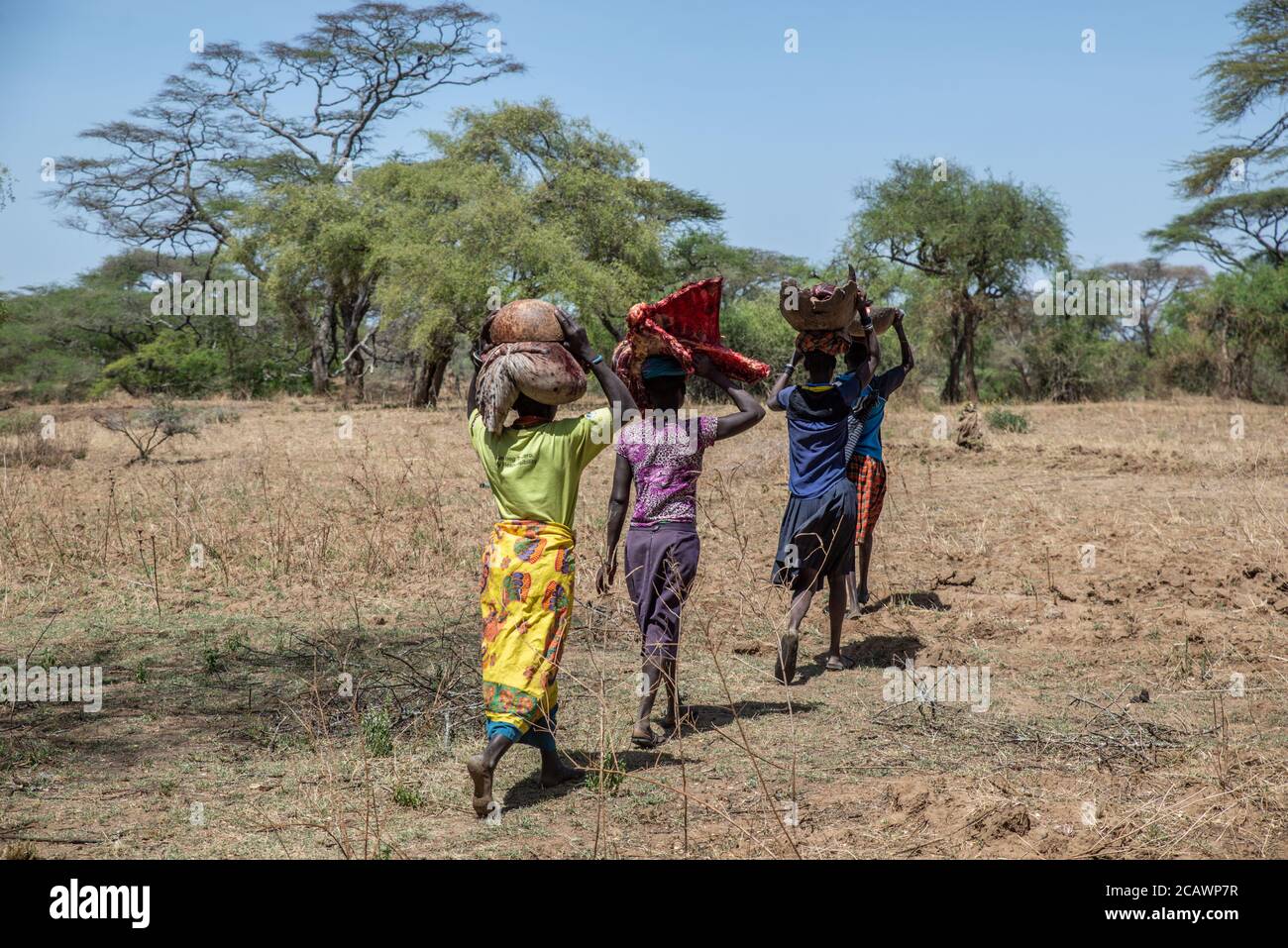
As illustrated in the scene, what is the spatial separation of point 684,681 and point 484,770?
1.96 meters

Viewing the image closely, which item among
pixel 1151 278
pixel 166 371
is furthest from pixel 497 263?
pixel 1151 278

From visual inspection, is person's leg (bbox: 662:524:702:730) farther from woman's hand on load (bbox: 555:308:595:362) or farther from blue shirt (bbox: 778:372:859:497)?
blue shirt (bbox: 778:372:859:497)

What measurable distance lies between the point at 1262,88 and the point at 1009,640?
20519 millimetres

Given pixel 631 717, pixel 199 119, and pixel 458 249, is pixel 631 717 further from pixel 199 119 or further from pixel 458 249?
pixel 199 119

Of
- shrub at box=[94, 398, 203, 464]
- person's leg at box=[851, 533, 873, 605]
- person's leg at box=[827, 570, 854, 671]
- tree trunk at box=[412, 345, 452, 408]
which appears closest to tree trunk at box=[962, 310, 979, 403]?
tree trunk at box=[412, 345, 452, 408]

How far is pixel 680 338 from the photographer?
14.7 feet

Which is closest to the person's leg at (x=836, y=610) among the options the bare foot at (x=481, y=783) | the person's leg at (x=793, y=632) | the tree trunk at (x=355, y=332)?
the person's leg at (x=793, y=632)

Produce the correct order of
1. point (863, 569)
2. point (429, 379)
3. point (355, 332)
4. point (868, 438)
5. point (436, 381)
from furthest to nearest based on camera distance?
1. point (355, 332)
2. point (436, 381)
3. point (429, 379)
4. point (863, 569)
5. point (868, 438)

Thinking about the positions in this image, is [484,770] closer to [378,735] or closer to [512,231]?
[378,735]

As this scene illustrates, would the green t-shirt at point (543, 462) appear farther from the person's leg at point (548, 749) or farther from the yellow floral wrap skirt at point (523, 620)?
the person's leg at point (548, 749)

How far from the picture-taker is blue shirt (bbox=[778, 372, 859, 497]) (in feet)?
17.4

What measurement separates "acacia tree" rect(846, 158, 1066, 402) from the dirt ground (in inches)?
555

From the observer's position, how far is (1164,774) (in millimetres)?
3889
